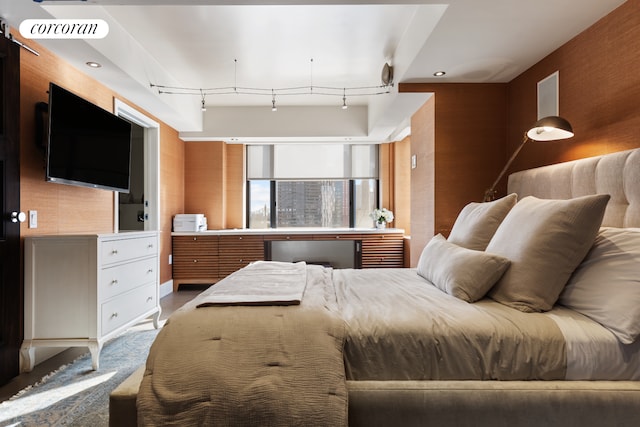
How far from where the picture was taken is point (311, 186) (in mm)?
5430

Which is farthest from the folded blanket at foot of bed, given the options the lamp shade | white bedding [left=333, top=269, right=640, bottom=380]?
the lamp shade

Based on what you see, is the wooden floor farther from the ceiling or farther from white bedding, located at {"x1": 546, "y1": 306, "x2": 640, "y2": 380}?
white bedding, located at {"x1": 546, "y1": 306, "x2": 640, "y2": 380}

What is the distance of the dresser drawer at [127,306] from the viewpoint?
2355 mm

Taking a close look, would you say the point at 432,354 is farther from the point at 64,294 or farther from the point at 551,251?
the point at 64,294

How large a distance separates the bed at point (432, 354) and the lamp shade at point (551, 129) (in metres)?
0.76

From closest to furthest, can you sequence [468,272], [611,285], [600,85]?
[611,285] → [468,272] → [600,85]

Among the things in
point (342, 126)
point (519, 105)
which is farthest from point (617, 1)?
point (342, 126)

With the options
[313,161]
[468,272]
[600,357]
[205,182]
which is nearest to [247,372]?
[468,272]

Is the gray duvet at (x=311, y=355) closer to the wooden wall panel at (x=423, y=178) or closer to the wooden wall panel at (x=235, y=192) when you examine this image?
the wooden wall panel at (x=423, y=178)

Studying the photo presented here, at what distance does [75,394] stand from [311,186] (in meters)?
4.04

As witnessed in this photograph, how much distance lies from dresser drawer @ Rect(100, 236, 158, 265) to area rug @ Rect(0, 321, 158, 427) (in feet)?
2.35

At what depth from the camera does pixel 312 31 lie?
2828 millimetres

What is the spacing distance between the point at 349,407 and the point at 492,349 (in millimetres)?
565

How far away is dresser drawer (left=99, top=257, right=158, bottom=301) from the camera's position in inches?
92.3
